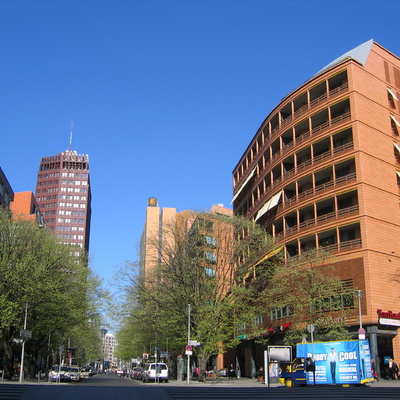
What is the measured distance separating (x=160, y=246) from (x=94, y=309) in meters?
9.17

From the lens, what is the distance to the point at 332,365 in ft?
97.1

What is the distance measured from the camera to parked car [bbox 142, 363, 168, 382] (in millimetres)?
45875

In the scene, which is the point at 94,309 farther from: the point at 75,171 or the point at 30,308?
the point at 75,171

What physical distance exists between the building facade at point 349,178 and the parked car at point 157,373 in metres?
12.2

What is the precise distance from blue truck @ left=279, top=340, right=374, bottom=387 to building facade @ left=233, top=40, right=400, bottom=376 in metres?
9.76

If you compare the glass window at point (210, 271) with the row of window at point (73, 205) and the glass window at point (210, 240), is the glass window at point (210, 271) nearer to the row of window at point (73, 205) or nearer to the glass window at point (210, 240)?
the glass window at point (210, 240)

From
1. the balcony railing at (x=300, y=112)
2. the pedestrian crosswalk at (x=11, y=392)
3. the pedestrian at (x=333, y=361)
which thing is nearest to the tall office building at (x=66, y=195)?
the balcony railing at (x=300, y=112)

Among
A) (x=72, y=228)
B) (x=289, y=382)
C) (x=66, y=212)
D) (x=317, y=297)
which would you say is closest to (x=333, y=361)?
(x=289, y=382)

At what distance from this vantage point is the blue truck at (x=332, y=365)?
28.3 metres

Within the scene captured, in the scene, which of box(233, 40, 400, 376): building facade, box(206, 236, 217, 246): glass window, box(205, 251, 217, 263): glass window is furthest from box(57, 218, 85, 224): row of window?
box(205, 251, 217, 263): glass window

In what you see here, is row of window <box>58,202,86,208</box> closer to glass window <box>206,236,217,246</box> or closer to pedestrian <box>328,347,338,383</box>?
glass window <box>206,236,217,246</box>

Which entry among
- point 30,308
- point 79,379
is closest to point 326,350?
point 30,308

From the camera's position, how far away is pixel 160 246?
45812mm

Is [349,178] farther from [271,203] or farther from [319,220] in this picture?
[271,203]
